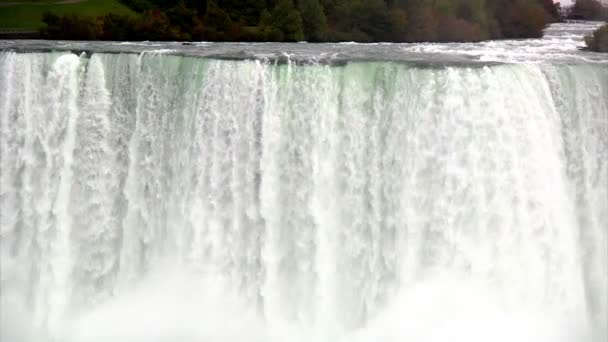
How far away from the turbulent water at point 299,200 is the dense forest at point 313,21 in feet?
35.9

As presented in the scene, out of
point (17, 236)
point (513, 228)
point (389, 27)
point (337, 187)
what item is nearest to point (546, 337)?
point (513, 228)

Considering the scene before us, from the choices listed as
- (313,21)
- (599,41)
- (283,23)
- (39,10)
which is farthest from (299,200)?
(39,10)

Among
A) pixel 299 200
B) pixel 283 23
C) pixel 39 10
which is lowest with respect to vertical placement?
pixel 299 200

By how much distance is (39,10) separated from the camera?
21703 millimetres

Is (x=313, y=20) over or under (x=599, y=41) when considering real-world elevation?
over

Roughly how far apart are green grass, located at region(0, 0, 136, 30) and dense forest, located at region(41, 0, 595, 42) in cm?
Result: 53

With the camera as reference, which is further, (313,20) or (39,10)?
(313,20)

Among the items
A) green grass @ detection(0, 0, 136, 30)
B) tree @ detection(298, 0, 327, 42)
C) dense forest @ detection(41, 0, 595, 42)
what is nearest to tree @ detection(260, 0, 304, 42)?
dense forest @ detection(41, 0, 595, 42)

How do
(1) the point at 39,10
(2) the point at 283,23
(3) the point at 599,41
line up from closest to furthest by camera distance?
(3) the point at 599,41, (1) the point at 39,10, (2) the point at 283,23

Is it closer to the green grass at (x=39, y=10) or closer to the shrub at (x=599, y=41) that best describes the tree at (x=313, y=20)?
the green grass at (x=39, y=10)

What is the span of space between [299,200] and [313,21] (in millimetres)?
13461

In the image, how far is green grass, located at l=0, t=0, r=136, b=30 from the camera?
2062 centimetres

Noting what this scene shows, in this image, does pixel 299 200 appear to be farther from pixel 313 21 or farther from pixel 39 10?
pixel 39 10

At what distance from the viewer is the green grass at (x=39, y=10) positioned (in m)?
20.6
